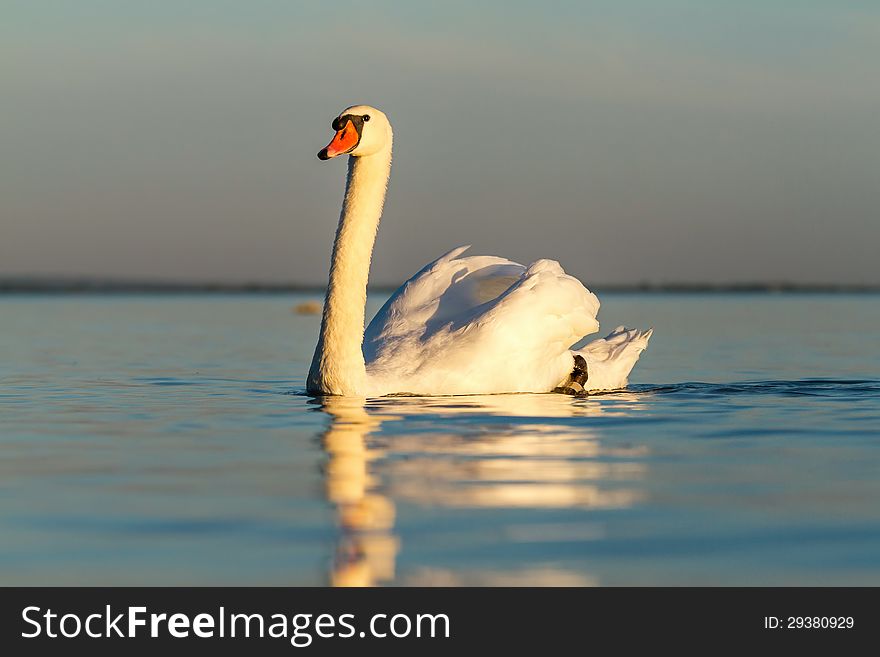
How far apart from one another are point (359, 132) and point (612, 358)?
13.5 feet

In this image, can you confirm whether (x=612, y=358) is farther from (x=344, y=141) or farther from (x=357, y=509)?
(x=357, y=509)

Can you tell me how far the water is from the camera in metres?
7.14

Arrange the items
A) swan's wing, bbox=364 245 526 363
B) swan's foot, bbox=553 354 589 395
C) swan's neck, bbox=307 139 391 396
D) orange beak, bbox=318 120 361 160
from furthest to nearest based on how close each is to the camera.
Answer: swan's foot, bbox=553 354 589 395
swan's wing, bbox=364 245 526 363
orange beak, bbox=318 120 361 160
swan's neck, bbox=307 139 391 396

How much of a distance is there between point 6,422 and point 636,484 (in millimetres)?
6656

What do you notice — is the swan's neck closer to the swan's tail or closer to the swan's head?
the swan's head

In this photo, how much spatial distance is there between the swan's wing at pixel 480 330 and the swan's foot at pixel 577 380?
14 centimetres

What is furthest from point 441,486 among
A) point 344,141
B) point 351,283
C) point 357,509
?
point 344,141

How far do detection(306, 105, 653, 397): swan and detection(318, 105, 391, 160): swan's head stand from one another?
0.04 ft

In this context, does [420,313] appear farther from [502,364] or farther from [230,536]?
[230,536]

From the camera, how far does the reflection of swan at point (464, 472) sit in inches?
282

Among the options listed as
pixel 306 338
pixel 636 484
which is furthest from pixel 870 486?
pixel 306 338

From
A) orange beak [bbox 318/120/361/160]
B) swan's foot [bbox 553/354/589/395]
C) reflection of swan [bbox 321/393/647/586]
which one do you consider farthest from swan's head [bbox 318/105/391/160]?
swan's foot [bbox 553/354/589/395]

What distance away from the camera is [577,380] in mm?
16297
